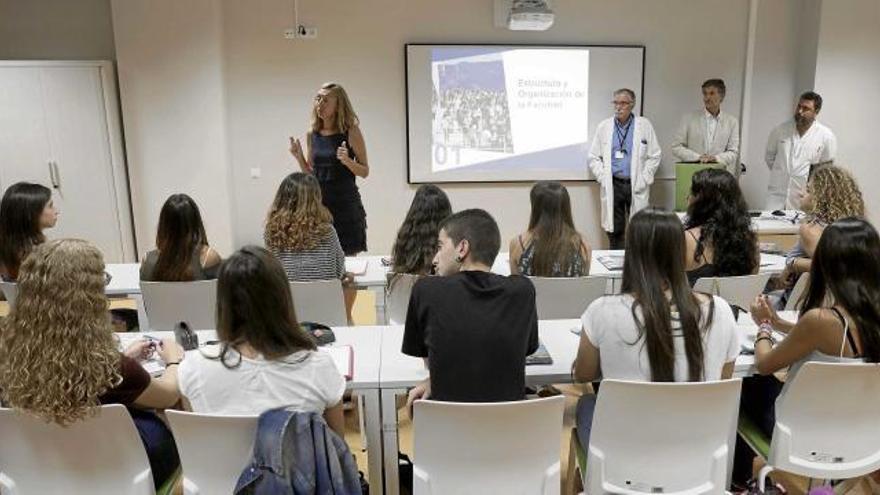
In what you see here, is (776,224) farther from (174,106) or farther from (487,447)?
(174,106)

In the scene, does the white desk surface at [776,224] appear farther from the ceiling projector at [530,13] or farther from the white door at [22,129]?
the white door at [22,129]

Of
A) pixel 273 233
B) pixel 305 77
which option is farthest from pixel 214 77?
pixel 273 233

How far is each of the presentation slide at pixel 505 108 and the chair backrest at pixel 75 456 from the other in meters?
4.53

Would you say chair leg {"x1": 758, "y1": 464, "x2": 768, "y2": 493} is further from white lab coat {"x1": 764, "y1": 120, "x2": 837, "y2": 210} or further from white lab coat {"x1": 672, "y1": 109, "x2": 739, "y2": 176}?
white lab coat {"x1": 672, "y1": 109, "x2": 739, "y2": 176}

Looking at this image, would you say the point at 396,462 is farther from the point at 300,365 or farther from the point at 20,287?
the point at 20,287

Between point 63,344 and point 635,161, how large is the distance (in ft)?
16.4

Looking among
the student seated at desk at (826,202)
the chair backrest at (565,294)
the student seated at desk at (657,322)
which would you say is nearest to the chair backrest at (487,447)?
the student seated at desk at (657,322)

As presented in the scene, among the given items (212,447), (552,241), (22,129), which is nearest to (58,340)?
(212,447)

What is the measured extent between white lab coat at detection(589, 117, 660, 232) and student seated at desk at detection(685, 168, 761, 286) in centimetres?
283

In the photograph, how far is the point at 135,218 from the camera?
5785 mm

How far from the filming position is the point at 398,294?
3.02 m

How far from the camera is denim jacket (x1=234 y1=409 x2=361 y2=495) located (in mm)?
1575

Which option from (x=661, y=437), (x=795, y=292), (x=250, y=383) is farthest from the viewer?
(x=795, y=292)

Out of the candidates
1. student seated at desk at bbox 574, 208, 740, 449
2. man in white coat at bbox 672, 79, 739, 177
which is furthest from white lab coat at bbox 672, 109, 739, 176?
student seated at desk at bbox 574, 208, 740, 449
